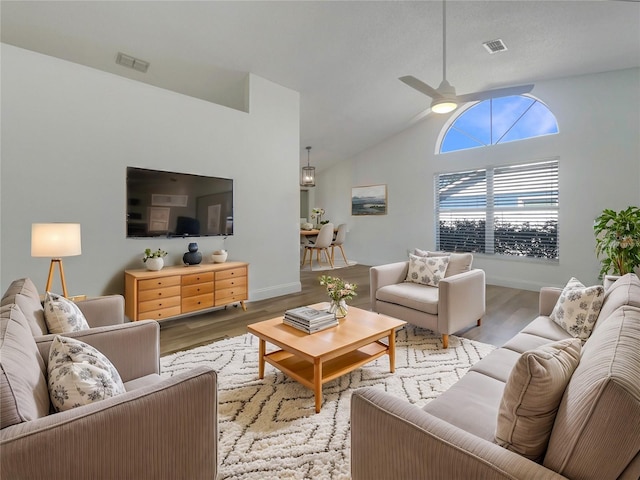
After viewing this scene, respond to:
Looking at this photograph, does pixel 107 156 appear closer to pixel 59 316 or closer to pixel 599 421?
pixel 59 316

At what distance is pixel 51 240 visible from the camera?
95.0 inches

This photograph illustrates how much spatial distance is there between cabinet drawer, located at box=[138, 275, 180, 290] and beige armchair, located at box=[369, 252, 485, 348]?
6.97ft

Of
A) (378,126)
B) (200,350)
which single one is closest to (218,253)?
(200,350)

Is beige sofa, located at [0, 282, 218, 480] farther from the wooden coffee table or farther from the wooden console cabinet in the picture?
the wooden console cabinet

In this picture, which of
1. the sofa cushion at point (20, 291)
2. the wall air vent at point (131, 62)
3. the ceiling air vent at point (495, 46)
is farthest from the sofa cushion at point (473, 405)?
the wall air vent at point (131, 62)

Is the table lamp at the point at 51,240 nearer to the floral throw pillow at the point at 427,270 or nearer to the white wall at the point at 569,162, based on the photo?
the floral throw pillow at the point at 427,270

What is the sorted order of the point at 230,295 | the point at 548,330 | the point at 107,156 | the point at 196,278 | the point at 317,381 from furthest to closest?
1. the point at 230,295
2. the point at 196,278
3. the point at 107,156
4. the point at 548,330
5. the point at 317,381

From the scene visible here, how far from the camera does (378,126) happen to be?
638 centimetres

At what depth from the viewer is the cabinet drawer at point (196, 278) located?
3.45m

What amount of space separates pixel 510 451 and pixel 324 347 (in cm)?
119

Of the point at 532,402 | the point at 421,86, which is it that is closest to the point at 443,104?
the point at 421,86

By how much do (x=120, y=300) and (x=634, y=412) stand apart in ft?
8.49

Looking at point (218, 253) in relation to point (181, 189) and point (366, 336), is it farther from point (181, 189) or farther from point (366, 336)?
point (366, 336)

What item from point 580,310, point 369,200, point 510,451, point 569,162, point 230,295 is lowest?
point 230,295
